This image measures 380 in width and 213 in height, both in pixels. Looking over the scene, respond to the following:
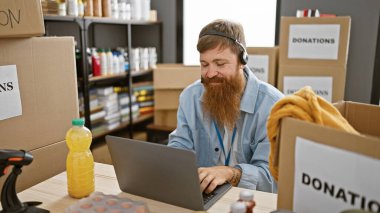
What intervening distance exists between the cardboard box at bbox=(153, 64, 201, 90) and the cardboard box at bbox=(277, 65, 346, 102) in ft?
2.82

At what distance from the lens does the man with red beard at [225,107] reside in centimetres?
156

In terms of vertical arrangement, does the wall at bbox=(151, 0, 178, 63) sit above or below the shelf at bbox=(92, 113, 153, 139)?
above

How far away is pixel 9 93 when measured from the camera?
115 cm

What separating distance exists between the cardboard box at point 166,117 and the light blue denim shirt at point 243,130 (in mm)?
1509

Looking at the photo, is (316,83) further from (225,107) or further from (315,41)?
(225,107)

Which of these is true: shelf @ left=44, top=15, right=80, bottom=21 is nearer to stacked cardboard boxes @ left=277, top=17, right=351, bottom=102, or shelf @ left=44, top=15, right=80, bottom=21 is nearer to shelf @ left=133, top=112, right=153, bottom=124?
shelf @ left=133, top=112, right=153, bottom=124

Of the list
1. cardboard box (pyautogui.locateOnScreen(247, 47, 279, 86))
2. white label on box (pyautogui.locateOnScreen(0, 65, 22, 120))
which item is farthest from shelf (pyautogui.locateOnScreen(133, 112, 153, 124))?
white label on box (pyautogui.locateOnScreen(0, 65, 22, 120))

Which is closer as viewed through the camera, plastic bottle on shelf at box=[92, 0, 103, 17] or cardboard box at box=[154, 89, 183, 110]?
plastic bottle on shelf at box=[92, 0, 103, 17]

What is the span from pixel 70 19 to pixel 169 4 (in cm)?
140

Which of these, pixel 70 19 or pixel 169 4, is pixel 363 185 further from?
pixel 169 4

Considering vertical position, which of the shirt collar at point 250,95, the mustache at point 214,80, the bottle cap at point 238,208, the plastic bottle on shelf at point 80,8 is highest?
the plastic bottle on shelf at point 80,8

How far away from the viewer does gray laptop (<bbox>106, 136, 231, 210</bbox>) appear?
2.90ft

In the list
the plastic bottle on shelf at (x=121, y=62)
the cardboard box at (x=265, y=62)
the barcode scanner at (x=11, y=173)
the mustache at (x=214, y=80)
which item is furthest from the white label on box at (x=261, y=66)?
the barcode scanner at (x=11, y=173)

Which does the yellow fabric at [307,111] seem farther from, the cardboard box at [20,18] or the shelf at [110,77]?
the shelf at [110,77]
